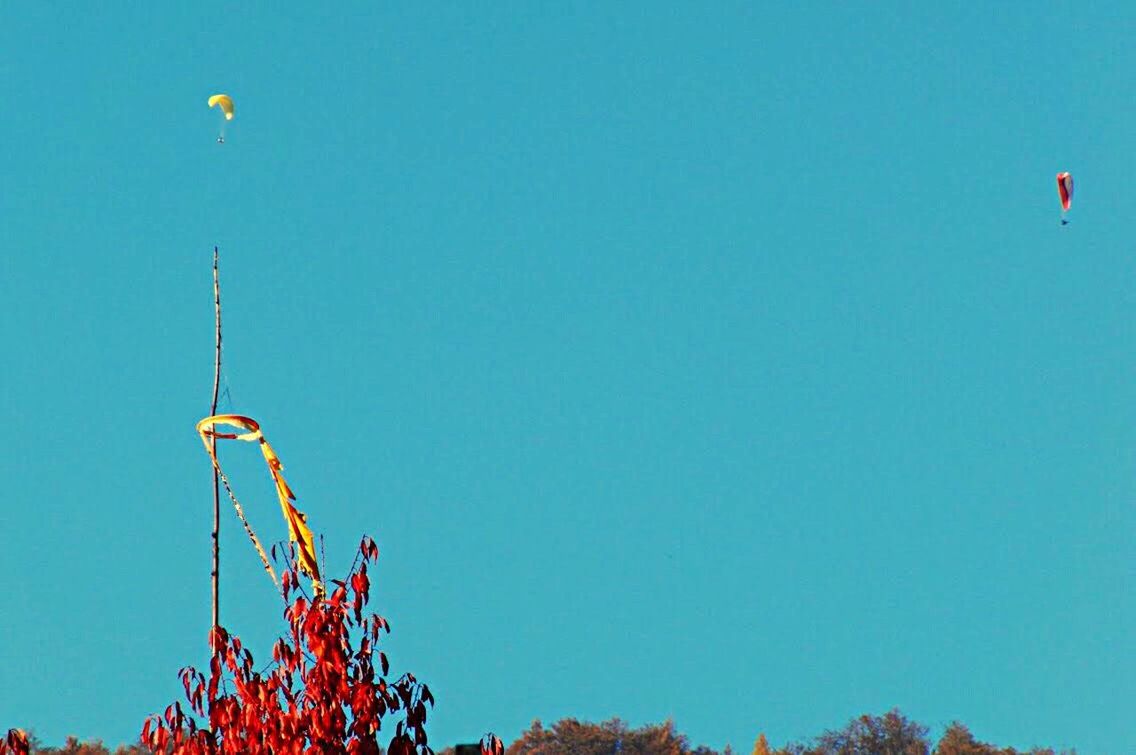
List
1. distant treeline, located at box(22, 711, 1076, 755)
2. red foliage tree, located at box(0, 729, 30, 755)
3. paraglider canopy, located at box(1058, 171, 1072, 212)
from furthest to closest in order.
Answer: distant treeline, located at box(22, 711, 1076, 755), paraglider canopy, located at box(1058, 171, 1072, 212), red foliage tree, located at box(0, 729, 30, 755)

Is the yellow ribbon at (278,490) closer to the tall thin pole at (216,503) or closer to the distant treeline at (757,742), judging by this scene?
the tall thin pole at (216,503)

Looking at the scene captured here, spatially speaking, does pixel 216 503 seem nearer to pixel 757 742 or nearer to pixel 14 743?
pixel 14 743

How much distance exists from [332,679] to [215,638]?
3.48ft

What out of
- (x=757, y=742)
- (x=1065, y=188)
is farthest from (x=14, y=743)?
(x=757, y=742)

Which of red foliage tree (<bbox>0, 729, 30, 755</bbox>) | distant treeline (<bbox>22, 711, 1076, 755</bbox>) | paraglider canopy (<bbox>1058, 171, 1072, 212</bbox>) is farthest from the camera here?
distant treeline (<bbox>22, 711, 1076, 755</bbox>)

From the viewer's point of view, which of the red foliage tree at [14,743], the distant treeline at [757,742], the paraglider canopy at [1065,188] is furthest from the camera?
the distant treeline at [757,742]

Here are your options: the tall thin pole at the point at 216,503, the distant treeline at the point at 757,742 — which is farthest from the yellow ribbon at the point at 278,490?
the distant treeline at the point at 757,742

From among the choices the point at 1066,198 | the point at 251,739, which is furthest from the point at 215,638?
the point at 1066,198

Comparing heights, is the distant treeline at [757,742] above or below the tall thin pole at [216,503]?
above

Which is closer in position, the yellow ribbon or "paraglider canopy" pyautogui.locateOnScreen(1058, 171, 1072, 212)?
the yellow ribbon

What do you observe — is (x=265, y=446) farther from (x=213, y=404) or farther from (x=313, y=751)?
(x=313, y=751)

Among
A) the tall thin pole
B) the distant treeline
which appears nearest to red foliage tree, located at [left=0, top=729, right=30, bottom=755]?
the tall thin pole

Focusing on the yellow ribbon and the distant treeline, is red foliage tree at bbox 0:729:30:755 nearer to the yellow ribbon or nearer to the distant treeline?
the yellow ribbon

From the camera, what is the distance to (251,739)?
45.9 ft
